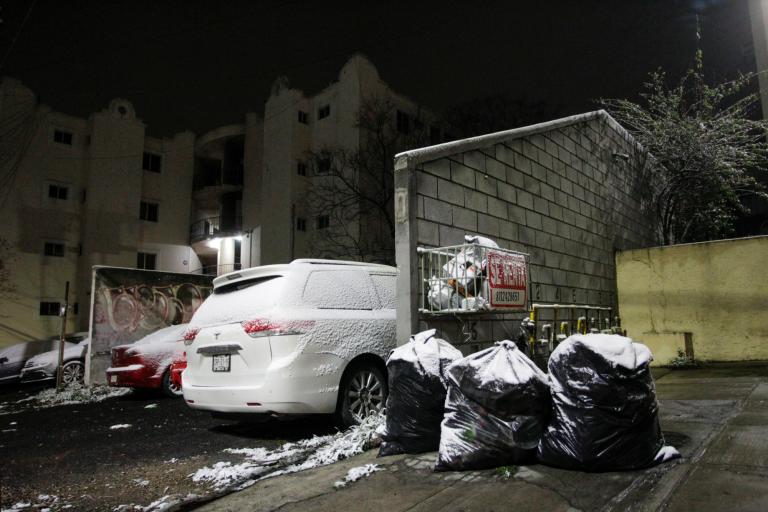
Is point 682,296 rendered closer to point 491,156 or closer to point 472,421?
point 491,156

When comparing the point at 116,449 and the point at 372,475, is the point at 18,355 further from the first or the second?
the point at 372,475

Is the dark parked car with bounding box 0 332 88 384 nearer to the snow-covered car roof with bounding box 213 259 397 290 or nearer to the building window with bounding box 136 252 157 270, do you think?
the snow-covered car roof with bounding box 213 259 397 290

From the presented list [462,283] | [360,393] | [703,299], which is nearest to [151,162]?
[360,393]

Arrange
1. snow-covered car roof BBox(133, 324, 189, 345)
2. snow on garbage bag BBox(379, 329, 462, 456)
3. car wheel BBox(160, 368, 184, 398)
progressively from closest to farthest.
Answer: snow on garbage bag BBox(379, 329, 462, 456)
car wheel BBox(160, 368, 184, 398)
snow-covered car roof BBox(133, 324, 189, 345)

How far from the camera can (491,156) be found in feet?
18.5

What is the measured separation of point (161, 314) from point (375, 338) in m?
7.12

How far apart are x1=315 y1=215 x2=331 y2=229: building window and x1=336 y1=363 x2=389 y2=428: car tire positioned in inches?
670

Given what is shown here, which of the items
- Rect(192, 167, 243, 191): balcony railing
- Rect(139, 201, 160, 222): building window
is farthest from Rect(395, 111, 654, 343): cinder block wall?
Rect(139, 201, 160, 222): building window

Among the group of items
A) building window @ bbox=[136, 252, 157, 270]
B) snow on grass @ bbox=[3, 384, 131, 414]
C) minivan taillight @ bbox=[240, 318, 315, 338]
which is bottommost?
snow on grass @ bbox=[3, 384, 131, 414]

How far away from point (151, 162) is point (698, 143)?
72.8 ft

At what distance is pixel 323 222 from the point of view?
21797 millimetres

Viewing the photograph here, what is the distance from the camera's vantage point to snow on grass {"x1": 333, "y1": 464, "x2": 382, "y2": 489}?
120 inches

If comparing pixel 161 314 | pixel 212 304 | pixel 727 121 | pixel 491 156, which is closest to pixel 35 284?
pixel 161 314

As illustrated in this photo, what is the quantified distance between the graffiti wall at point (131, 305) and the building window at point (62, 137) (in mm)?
15342
